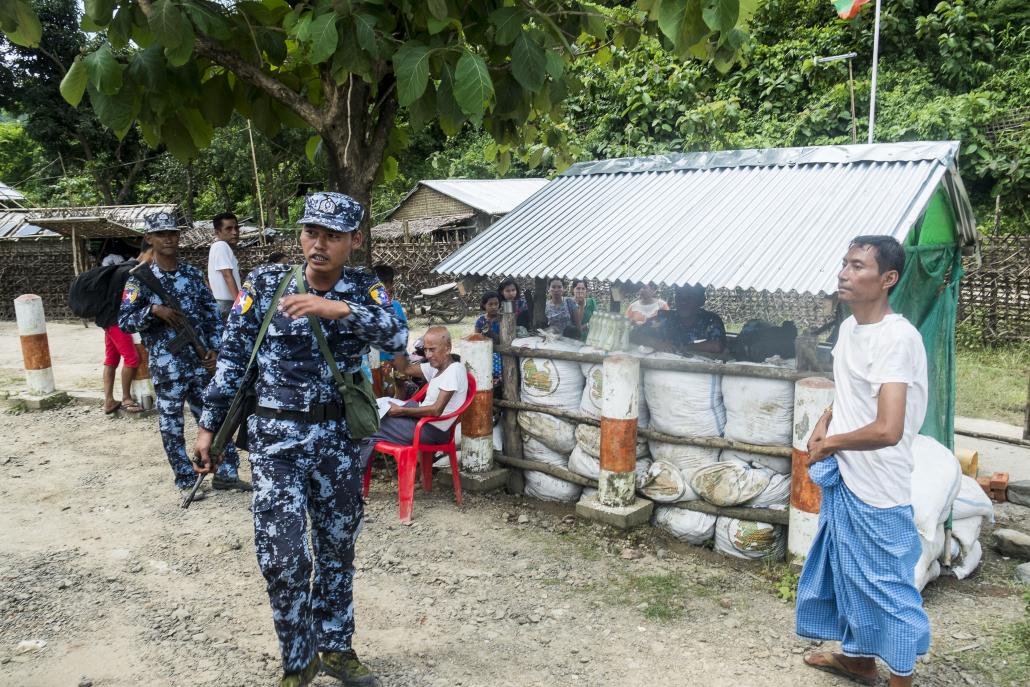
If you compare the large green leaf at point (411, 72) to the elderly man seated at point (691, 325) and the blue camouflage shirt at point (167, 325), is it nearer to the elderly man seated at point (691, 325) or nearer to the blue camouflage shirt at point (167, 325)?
the blue camouflage shirt at point (167, 325)

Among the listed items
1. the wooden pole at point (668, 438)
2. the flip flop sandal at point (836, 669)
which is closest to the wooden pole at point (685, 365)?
the wooden pole at point (668, 438)

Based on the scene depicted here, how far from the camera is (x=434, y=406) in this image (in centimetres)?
510

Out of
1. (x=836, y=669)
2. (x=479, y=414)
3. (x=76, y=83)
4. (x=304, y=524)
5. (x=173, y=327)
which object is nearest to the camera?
(x=304, y=524)

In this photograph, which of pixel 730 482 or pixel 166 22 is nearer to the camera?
pixel 166 22

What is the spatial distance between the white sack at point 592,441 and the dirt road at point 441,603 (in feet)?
1.54

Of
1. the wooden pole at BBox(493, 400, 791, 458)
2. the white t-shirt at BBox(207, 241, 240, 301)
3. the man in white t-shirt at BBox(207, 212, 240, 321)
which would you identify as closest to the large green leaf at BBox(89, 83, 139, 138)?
the man in white t-shirt at BBox(207, 212, 240, 321)

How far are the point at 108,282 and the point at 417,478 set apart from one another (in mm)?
3434

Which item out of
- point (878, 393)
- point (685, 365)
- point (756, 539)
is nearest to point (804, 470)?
point (756, 539)

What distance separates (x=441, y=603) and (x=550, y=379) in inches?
69.8

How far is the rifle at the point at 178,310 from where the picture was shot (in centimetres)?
525

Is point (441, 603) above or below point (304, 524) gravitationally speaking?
below

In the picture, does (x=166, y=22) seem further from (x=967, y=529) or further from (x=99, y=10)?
(x=967, y=529)

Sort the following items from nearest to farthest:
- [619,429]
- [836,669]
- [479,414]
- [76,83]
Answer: [836,669] < [76,83] < [619,429] < [479,414]

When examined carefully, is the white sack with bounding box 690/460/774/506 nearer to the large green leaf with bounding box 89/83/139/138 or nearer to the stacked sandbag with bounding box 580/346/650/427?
the stacked sandbag with bounding box 580/346/650/427
